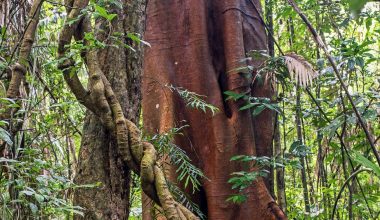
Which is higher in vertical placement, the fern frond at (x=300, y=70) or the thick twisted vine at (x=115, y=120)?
the fern frond at (x=300, y=70)

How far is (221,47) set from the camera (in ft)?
9.38

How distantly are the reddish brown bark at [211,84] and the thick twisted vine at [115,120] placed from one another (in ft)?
3.52

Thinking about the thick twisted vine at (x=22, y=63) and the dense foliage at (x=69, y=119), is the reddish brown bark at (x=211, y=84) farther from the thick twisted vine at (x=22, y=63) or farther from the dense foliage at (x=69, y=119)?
the thick twisted vine at (x=22, y=63)

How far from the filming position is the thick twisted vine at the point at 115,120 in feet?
4.74

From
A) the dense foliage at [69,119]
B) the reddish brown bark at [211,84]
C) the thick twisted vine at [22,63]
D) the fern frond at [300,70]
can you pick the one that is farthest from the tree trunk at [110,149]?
the reddish brown bark at [211,84]

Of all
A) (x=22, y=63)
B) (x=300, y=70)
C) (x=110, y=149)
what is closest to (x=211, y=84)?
(x=300, y=70)

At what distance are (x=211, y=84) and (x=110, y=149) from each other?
4.05 ft

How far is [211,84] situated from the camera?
271 cm

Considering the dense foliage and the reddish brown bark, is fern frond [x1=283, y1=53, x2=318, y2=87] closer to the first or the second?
the dense foliage

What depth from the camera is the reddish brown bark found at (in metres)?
2.58

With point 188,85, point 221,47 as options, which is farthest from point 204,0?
point 188,85

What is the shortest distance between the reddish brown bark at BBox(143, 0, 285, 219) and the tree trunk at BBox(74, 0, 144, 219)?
1.00m

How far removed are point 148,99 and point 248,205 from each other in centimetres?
86

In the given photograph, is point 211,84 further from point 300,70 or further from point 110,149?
point 110,149
